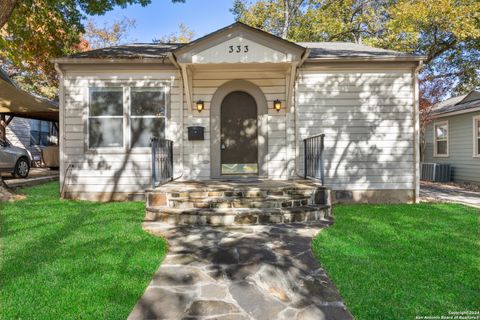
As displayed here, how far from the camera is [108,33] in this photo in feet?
72.4

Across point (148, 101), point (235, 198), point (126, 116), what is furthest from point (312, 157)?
point (126, 116)

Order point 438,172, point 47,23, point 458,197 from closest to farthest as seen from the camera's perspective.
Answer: point 458,197, point 47,23, point 438,172

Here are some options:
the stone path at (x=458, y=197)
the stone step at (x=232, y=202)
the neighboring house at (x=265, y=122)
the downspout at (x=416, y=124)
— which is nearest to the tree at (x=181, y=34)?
the neighboring house at (x=265, y=122)

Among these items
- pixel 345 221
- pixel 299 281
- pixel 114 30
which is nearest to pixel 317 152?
pixel 345 221

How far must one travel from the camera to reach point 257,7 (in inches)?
716

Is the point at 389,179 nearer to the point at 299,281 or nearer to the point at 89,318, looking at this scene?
the point at 299,281

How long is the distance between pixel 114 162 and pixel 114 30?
1874 centimetres

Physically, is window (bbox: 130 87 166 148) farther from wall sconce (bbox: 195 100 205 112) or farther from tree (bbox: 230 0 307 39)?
tree (bbox: 230 0 307 39)

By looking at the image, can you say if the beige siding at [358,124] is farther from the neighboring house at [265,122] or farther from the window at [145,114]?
the window at [145,114]

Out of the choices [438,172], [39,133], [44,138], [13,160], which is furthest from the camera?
[44,138]

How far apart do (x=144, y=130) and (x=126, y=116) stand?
1.65ft

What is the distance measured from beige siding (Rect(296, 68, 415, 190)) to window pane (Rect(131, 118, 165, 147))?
313 cm

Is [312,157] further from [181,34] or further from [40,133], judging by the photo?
[181,34]

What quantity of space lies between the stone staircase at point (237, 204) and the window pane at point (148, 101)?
2.09 m
